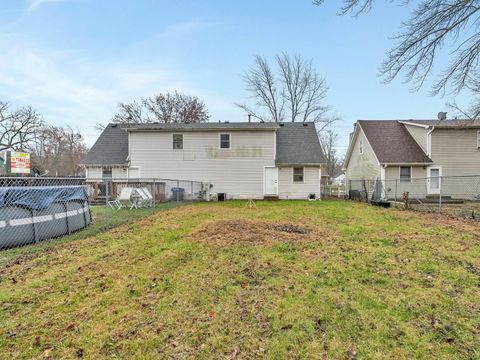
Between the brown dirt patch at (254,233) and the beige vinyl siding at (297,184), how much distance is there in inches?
401

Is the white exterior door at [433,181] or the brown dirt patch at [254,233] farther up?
the white exterior door at [433,181]

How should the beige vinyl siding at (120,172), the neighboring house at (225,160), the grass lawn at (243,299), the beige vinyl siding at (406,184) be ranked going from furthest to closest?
the beige vinyl siding at (120,172) < the neighboring house at (225,160) < the beige vinyl siding at (406,184) < the grass lawn at (243,299)

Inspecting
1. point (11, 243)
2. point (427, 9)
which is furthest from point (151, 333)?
point (427, 9)

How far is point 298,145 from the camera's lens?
750 inches

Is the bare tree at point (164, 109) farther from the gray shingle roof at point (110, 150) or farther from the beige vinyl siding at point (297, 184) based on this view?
the beige vinyl siding at point (297, 184)

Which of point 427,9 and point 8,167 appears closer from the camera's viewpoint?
point 427,9

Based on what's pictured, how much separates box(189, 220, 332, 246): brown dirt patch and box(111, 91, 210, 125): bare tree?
26.8m

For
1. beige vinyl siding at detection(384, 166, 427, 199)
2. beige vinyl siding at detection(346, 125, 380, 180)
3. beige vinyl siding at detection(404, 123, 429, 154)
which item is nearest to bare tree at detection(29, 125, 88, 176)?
beige vinyl siding at detection(346, 125, 380, 180)

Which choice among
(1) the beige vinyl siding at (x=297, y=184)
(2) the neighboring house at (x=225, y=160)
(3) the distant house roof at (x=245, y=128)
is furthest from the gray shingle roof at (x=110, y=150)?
(1) the beige vinyl siding at (x=297, y=184)

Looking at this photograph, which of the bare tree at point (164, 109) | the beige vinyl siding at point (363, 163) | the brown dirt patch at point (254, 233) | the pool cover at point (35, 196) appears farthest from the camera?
the bare tree at point (164, 109)

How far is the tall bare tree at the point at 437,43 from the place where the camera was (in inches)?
314

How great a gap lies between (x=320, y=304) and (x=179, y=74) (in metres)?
19.9

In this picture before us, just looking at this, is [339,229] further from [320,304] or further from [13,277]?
[13,277]

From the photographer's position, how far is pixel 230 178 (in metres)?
18.0
